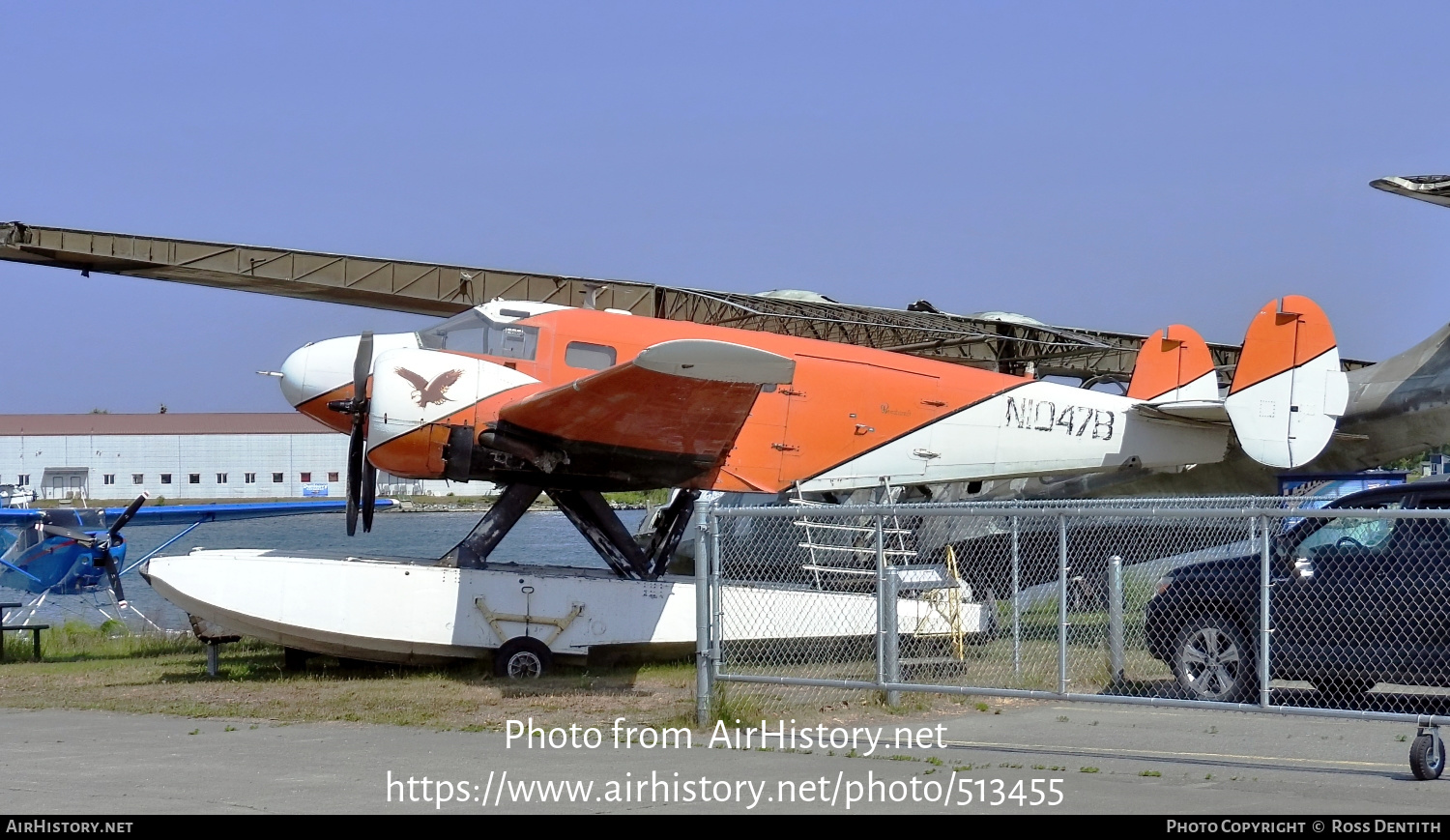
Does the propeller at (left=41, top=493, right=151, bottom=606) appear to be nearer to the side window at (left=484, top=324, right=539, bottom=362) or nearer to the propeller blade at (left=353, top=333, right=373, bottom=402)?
the propeller blade at (left=353, top=333, right=373, bottom=402)

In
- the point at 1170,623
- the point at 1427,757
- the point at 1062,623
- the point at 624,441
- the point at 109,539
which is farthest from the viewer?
the point at 109,539

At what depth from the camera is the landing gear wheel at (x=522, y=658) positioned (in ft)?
43.8

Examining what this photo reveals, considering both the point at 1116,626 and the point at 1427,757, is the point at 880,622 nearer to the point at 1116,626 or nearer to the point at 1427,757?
the point at 1116,626

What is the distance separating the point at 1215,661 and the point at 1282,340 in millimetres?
7199

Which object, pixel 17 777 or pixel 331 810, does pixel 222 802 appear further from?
pixel 17 777

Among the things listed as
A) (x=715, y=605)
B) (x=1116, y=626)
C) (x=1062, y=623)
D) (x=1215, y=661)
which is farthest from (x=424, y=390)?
→ (x=1215, y=661)

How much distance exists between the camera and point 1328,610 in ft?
30.4

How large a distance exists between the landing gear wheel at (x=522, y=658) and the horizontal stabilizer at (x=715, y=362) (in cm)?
326

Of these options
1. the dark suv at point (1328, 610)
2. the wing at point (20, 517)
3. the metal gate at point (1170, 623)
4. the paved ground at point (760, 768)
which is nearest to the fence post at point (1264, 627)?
the metal gate at point (1170, 623)

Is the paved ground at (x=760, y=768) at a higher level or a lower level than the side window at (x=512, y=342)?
lower

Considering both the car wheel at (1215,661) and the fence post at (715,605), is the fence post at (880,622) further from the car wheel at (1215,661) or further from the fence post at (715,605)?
the car wheel at (1215,661)

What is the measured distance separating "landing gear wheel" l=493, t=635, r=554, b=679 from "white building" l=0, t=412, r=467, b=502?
63634 millimetres

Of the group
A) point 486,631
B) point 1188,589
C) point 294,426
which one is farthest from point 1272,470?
point 294,426

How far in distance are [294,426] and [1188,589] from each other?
254 feet
